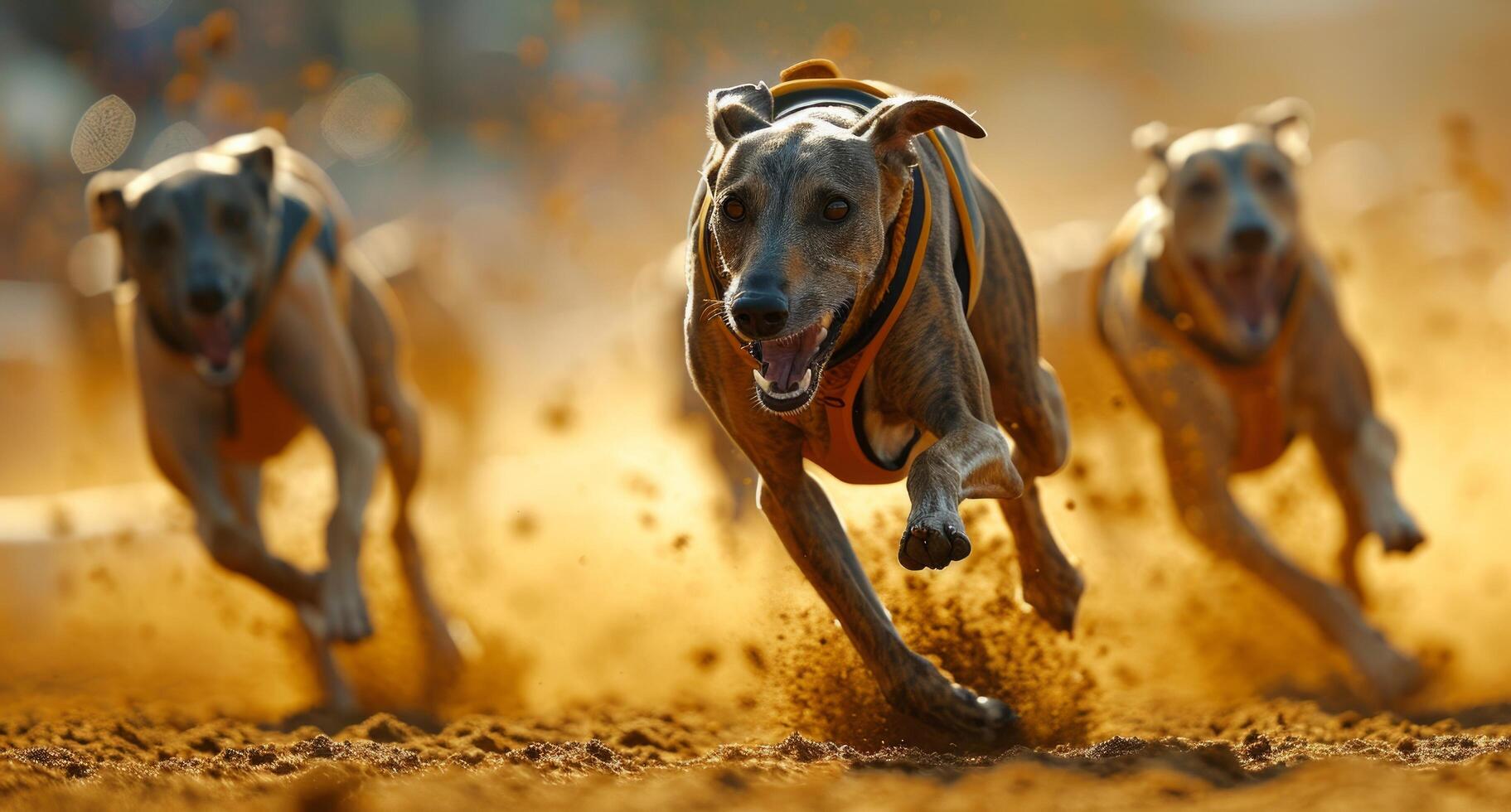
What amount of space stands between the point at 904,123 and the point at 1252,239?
9.87ft

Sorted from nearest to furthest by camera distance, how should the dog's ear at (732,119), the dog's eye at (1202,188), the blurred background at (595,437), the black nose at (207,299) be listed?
the dog's ear at (732,119) < the black nose at (207,299) < the dog's eye at (1202,188) < the blurred background at (595,437)

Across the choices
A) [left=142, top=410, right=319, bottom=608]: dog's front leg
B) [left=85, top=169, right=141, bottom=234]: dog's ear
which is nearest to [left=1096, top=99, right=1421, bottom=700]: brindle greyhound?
[left=142, top=410, right=319, bottom=608]: dog's front leg

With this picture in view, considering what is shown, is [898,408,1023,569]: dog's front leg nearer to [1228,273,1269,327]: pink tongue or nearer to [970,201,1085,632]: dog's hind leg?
[970,201,1085,632]: dog's hind leg

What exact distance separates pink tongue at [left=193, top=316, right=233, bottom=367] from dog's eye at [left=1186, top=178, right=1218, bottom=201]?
3.60m

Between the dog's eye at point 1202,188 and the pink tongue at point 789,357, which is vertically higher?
the dog's eye at point 1202,188

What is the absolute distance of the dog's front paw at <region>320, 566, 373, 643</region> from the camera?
20.0 feet

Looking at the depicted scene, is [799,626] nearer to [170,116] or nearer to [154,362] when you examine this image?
[154,362]

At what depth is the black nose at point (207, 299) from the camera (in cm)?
616

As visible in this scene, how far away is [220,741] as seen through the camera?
5.57 meters

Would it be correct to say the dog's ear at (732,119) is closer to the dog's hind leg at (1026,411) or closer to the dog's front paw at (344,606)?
the dog's hind leg at (1026,411)

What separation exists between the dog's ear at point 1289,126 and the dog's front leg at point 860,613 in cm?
346

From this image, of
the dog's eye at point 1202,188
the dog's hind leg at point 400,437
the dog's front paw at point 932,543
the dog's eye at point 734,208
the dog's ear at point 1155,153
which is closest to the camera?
the dog's front paw at point 932,543

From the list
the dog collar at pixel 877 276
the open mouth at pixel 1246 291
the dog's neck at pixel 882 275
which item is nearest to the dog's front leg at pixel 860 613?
the dog collar at pixel 877 276

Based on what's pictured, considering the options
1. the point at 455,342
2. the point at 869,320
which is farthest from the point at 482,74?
the point at 869,320
